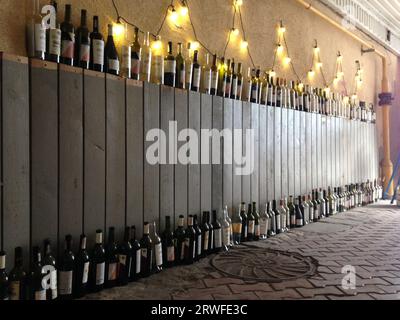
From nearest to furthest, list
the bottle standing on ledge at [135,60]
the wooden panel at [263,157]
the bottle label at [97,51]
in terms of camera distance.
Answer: the bottle label at [97,51]
the bottle standing on ledge at [135,60]
the wooden panel at [263,157]

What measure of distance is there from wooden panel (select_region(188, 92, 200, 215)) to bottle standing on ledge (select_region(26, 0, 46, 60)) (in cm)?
135

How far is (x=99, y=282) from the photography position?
2.45 metres

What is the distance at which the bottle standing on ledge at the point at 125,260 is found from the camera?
101 inches

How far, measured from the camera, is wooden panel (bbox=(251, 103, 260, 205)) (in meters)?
4.15

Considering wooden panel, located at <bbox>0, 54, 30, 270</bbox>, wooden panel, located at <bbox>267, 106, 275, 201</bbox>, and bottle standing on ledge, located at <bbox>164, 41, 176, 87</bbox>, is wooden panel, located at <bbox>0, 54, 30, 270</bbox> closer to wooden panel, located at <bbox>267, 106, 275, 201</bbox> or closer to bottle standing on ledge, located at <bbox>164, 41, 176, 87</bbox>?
bottle standing on ledge, located at <bbox>164, 41, 176, 87</bbox>

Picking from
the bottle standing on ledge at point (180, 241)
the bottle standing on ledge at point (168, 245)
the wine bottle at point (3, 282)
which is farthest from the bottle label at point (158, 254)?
the wine bottle at point (3, 282)

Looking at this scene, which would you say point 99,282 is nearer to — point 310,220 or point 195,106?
point 195,106

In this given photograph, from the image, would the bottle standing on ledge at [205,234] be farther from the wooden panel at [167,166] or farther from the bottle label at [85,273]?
the bottle label at [85,273]

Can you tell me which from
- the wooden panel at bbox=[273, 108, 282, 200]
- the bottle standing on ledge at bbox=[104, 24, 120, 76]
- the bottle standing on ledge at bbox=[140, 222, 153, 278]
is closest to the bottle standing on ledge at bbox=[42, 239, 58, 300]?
the bottle standing on ledge at bbox=[140, 222, 153, 278]

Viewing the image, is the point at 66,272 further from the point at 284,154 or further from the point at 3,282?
the point at 284,154

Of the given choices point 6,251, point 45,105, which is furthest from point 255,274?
point 45,105

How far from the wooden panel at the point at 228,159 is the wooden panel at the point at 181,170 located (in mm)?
568

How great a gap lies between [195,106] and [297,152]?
6.91 feet

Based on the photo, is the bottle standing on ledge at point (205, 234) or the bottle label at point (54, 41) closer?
the bottle label at point (54, 41)
